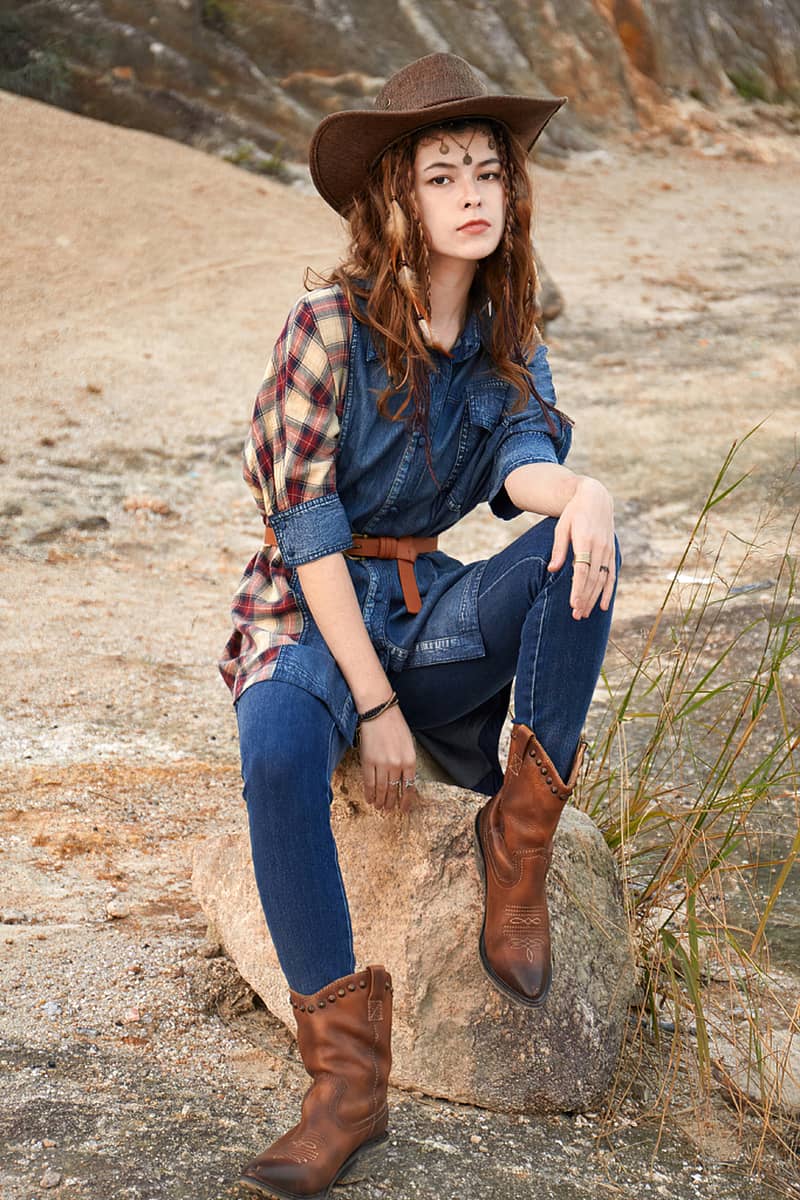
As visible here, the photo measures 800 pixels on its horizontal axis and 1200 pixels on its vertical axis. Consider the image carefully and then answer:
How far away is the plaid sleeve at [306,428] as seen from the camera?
205cm

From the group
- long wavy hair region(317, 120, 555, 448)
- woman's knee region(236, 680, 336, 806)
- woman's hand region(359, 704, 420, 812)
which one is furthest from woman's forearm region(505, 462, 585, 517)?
woman's knee region(236, 680, 336, 806)

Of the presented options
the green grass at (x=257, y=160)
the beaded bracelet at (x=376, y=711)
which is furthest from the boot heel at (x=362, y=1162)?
the green grass at (x=257, y=160)

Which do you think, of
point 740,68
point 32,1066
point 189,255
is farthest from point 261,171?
point 32,1066

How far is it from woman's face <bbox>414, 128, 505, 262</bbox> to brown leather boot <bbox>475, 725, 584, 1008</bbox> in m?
0.80

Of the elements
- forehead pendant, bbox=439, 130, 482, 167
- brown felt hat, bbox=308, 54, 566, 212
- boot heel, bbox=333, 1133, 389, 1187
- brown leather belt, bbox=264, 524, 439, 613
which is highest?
brown felt hat, bbox=308, 54, 566, 212

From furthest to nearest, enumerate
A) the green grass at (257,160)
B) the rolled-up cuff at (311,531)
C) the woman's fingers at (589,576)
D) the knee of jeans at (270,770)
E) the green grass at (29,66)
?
the green grass at (29,66)
the green grass at (257,160)
the rolled-up cuff at (311,531)
the woman's fingers at (589,576)
the knee of jeans at (270,770)

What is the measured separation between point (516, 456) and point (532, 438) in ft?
0.19

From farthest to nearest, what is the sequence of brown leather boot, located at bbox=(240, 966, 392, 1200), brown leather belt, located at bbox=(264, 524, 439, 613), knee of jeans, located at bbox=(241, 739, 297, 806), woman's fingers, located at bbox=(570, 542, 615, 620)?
1. brown leather belt, located at bbox=(264, 524, 439, 613)
2. woman's fingers, located at bbox=(570, 542, 615, 620)
3. knee of jeans, located at bbox=(241, 739, 297, 806)
4. brown leather boot, located at bbox=(240, 966, 392, 1200)

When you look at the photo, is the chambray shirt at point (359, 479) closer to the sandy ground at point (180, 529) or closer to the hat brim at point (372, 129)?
the hat brim at point (372, 129)

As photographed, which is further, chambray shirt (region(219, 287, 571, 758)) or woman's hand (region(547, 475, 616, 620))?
chambray shirt (region(219, 287, 571, 758))

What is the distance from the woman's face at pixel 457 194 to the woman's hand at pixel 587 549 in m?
0.48

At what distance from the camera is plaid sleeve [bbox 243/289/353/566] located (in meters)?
2.05

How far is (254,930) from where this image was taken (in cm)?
226

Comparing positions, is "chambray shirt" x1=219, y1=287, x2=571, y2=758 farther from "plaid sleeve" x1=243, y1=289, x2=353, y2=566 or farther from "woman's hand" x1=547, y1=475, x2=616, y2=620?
"woman's hand" x1=547, y1=475, x2=616, y2=620
